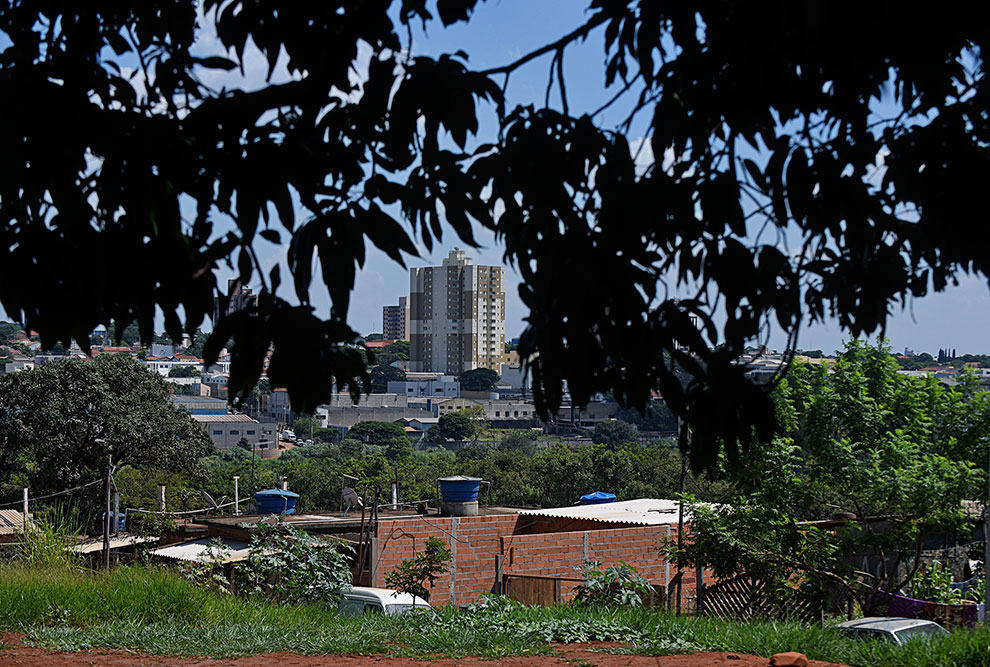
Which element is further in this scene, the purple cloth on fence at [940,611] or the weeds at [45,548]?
the purple cloth on fence at [940,611]

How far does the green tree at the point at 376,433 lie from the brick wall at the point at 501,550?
62.7m

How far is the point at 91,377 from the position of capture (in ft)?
115

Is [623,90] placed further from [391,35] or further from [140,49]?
[140,49]

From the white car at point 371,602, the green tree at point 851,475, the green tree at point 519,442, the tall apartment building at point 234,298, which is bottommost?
A: the green tree at point 519,442

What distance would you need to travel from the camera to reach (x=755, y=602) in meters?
11.9

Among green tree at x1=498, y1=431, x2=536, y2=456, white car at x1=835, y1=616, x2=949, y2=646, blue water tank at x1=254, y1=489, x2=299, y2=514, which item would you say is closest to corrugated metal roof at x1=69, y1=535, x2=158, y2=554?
blue water tank at x1=254, y1=489, x2=299, y2=514

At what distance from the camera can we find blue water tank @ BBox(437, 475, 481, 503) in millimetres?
17203

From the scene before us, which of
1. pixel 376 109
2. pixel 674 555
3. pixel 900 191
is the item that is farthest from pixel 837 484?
pixel 376 109

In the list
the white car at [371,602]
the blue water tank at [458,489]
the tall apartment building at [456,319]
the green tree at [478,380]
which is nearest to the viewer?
the white car at [371,602]

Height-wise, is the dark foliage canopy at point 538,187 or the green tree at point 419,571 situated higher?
the dark foliage canopy at point 538,187

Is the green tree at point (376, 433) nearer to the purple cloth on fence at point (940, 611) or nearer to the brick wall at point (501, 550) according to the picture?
the brick wall at point (501, 550)

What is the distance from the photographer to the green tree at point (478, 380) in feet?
432

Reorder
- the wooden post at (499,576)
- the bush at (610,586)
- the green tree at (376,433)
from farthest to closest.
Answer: the green tree at (376,433) < the wooden post at (499,576) < the bush at (610,586)

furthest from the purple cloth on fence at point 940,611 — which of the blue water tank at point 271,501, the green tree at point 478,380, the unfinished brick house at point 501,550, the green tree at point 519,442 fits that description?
the green tree at point 478,380
